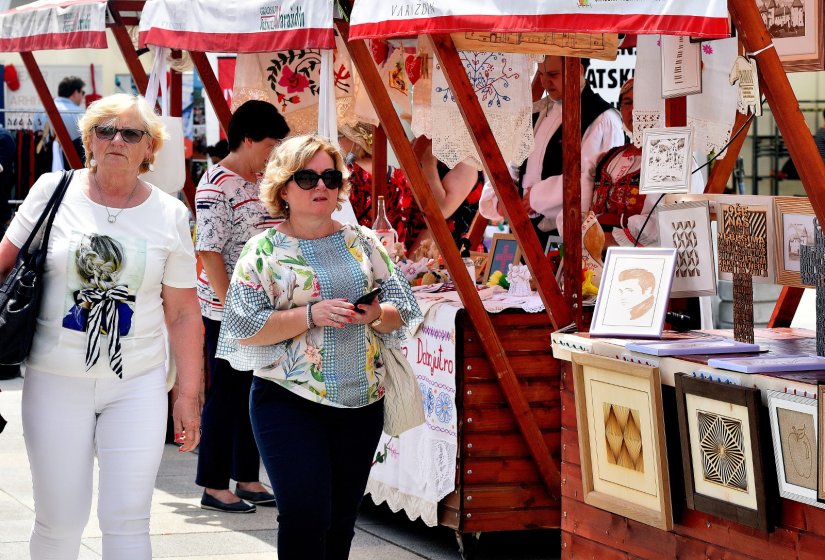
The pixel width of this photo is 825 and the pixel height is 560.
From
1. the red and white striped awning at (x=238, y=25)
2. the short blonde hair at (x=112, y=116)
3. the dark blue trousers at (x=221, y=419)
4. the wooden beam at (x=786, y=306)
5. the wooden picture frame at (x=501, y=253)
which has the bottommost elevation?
the dark blue trousers at (x=221, y=419)

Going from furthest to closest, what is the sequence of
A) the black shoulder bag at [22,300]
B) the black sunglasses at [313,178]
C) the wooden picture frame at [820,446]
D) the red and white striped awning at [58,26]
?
the red and white striped awning at [58,26] → the black sunglasses at [313,178] → the black shoulder bag at [22,300] → the wooden picture frame at [820,446]

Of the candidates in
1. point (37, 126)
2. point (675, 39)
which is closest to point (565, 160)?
point (675, 39)

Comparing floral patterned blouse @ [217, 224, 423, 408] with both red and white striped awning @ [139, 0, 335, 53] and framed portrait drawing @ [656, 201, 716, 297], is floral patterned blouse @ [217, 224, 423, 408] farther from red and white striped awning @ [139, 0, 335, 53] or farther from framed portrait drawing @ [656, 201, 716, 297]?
red and white striped awning @ [139, 0, 335, 53]

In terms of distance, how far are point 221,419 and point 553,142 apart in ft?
7.04

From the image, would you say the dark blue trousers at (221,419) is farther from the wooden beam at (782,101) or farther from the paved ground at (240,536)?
the wooden beam at (782,101)

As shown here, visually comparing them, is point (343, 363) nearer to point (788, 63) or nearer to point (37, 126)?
point (788, 63)

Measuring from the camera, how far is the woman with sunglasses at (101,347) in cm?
396

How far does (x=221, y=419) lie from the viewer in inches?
253

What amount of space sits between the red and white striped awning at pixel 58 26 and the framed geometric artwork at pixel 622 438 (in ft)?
13.4

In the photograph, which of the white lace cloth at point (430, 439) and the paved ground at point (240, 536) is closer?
the white lace cloth at point (430, 439)

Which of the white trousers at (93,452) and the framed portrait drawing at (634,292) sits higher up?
the framed portrait drawing at (634,292)

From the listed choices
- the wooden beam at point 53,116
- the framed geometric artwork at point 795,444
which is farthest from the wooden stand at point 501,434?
the wooden beam at point 53,116

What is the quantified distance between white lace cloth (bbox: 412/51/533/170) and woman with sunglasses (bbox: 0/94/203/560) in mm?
2250

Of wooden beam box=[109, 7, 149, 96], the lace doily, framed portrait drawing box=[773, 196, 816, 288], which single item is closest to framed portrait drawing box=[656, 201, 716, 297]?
framed portrait drawing box=[773, 196, 816, 288]
